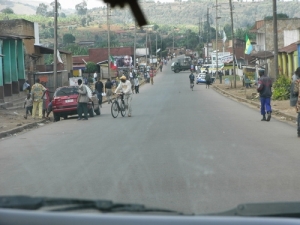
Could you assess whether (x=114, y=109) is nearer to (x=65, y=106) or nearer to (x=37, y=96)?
(x=65, y=106)

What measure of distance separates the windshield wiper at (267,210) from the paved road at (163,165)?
10.0 feet

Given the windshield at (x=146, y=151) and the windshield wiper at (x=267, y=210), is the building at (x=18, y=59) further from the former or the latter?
the windshield wiper at (x=267, y=210)

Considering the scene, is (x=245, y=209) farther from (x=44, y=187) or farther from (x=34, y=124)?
(x=34, y=124)

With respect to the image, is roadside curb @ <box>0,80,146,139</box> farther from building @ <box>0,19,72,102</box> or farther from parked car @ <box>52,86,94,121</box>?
building @ <box>0,19,72,102</box>

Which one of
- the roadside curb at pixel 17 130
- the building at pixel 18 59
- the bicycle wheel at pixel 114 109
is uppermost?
the building at pixel 18 59

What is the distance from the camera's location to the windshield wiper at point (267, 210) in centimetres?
325

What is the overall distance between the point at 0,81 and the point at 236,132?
18.1 metres

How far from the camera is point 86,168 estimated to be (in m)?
10.3

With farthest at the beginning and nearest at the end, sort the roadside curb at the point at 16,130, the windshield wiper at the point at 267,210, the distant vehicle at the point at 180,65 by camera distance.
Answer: the distant vehicle at the point at 180,65 < the roadside curb at the point at 16,130 < the windshield wiper at the point at 267,210

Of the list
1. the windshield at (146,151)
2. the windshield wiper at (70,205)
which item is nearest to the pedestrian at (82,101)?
the windshield at (146,151)

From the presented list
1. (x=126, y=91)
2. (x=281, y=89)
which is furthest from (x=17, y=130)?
(x=281, y=89)

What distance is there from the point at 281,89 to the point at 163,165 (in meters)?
22.9

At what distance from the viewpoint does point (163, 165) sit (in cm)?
1045

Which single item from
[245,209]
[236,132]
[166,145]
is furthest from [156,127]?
[245,209]
